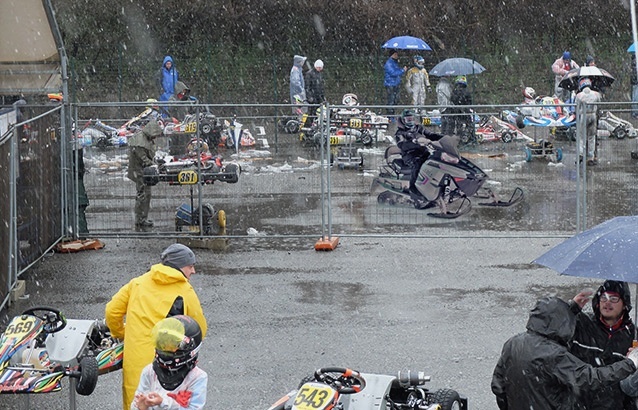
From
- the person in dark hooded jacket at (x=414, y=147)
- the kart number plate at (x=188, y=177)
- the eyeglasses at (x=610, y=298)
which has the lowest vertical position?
the eyeglasses at (x=610, y=298)

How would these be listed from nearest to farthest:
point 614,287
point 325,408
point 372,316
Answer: point 325,408, point 614,287, point 372,316

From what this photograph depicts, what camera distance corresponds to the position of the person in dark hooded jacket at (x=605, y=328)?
6.71 meters

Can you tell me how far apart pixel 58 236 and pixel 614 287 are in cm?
A: 999

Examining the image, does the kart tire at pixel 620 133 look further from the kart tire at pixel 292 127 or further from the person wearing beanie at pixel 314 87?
the person wearing beanie at pixel 314 87

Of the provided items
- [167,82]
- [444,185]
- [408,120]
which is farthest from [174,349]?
[167,82]

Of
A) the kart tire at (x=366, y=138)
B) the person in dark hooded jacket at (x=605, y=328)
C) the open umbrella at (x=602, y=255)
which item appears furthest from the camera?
the kart tire at (x=366, y=138)

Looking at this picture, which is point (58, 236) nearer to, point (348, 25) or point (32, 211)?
point (32, 211)

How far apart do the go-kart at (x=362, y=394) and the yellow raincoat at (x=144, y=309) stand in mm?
1035

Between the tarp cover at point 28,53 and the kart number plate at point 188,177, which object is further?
the tarp cover at point 28,53

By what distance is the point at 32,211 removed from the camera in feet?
45.2

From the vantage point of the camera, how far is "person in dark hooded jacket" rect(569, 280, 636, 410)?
671 centimetres

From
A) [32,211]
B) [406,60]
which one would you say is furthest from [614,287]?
[406,60]

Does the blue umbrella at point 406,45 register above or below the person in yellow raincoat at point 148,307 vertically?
above

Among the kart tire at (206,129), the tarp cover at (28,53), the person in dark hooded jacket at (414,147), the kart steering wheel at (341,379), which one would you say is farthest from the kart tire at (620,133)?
the kart steering wheel at (341,379)
